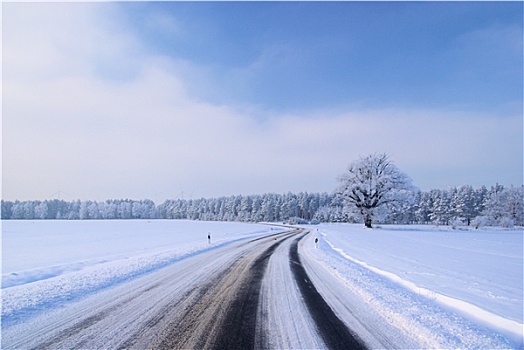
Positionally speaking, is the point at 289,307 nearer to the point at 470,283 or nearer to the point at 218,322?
the point at 218,322

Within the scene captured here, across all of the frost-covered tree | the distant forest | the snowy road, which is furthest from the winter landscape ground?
the distant forest

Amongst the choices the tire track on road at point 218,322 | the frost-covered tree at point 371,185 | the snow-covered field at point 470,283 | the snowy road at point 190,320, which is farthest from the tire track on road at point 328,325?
the frost-covered tree at point 371,185

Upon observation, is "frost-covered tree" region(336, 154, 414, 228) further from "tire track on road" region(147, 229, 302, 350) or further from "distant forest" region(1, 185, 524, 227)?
"tire track on road" region(147, 229, 302, 350)

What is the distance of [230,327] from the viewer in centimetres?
519

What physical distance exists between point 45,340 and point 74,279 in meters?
5.50

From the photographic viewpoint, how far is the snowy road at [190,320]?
4578mm

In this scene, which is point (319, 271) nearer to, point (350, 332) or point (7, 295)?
point (350, 332)

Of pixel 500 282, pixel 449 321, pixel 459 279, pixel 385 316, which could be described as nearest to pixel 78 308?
pixel 385 316

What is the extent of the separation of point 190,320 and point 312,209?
413 ft

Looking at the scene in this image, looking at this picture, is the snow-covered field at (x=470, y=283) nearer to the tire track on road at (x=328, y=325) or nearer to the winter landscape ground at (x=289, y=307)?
the winter landscape ground at (x=289, y=307)

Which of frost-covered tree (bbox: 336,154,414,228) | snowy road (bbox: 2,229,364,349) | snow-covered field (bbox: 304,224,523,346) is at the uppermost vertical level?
frost-covered tree (bbox: 336,154,414,228)

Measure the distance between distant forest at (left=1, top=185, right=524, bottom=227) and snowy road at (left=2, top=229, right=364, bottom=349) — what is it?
42.4m

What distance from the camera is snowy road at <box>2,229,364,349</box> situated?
4578mm

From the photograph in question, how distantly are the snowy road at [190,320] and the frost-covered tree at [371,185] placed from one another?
132 feet
